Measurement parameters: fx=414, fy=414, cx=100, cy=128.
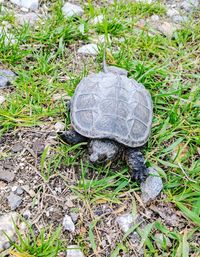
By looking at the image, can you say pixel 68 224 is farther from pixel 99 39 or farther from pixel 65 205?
pixel 99 39

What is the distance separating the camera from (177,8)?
4188mm

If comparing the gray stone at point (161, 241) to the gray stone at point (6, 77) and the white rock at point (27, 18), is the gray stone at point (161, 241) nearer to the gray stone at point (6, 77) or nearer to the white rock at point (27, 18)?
the gray stone at point (6, 77)

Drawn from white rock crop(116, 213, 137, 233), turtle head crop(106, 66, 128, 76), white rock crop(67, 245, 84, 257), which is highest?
turtle head crop(106, 66, 128, 76)

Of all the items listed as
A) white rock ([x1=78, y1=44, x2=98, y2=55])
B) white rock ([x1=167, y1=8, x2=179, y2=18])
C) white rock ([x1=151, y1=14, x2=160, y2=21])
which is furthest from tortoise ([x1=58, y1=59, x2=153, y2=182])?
white rock ([x1=167, y1=8, x2=179, y2=18])

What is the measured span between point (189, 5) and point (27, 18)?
5.39 feet

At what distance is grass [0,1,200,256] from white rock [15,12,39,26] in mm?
97

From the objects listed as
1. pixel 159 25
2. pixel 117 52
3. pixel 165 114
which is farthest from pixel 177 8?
pixel 165 114

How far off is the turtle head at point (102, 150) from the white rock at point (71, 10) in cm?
156

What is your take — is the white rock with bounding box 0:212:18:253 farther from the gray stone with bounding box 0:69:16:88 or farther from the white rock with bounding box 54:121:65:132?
the gray stone with bounding box 0:69:16:88

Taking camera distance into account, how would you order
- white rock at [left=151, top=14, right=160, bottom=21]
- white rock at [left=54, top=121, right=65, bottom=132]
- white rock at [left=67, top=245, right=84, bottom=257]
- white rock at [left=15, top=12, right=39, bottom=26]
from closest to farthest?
white rock at [left=67, top=245, right=84, bottom=257] < white rock at [left=54, top=121, right=65, bottom=132] < white rock at [left=15, top=12, right=39, bottom=26] < white rock at [left=151, top=14, right=160, bottom=21]

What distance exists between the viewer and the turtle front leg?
2691mm

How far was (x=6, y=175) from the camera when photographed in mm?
2668

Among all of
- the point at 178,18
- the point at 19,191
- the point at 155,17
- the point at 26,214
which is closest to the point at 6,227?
the point at 26,214

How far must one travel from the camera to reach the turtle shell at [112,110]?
267cm
